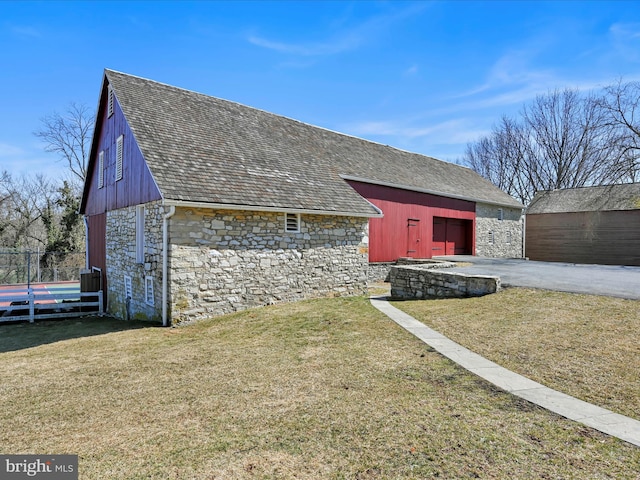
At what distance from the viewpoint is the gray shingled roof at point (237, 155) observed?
33.2 feet

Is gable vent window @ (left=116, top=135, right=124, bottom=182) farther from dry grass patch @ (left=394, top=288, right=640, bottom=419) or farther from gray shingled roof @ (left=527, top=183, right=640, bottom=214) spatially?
gray shingled roof @ (left=527, top=183, right=640, bottom=214)

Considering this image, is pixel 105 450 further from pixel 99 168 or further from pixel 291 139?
pixel 99 168

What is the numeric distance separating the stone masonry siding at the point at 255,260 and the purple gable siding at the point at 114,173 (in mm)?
1477

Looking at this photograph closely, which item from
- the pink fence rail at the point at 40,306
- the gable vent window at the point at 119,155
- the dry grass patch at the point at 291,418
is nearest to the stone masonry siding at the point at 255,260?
the dry grass patch at the point at 291,418

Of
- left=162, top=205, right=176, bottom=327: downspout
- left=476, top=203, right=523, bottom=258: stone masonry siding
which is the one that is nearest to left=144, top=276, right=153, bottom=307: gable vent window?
left=162, top=205, right=176, bottom=327: downspout

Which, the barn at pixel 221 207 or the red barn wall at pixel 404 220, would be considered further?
the red barn wall at pixel 404 220

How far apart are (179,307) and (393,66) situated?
30.5 feet

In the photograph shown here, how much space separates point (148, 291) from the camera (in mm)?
10492

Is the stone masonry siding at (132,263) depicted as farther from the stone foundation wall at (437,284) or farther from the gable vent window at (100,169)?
the stone foundation wall at (437,284)

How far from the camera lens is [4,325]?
11727 millimetres

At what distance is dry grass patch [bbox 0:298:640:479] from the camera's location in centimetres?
312

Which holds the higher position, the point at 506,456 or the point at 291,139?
the point at 291,139

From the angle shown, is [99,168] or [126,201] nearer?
[126,201]

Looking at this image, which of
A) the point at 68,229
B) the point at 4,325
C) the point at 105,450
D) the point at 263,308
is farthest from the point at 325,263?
the point at 68,229
